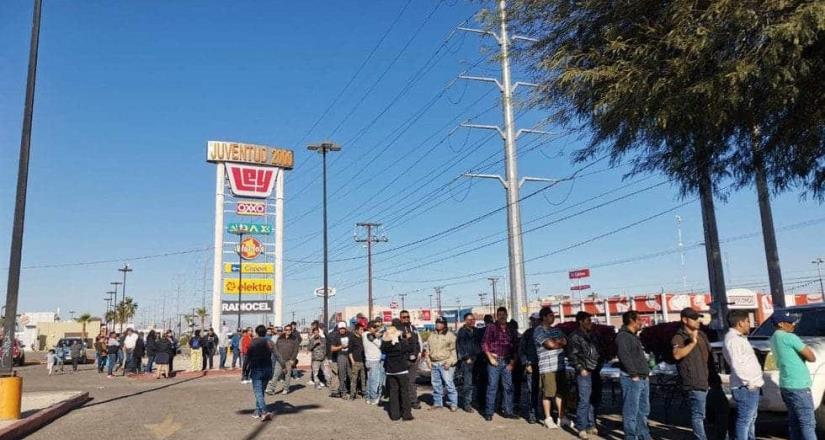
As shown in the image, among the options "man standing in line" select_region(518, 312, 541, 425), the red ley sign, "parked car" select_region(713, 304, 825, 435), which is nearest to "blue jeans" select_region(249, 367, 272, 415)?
"man standing in line" select_region(518, 312, 541, 425)

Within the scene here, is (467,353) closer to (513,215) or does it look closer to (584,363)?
(584,363)

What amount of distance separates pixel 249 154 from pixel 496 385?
34125 mm

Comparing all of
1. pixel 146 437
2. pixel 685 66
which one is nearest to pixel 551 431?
pixel 685 66

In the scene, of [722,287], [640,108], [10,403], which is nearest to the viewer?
[640,108]

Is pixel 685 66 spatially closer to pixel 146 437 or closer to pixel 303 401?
pixel 146 437

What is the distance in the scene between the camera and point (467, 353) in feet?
38.5

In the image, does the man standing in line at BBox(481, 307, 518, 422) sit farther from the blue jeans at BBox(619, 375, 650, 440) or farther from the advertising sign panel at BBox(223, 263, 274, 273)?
the advertising sign panel at BBox(223, 263, 274, 273)

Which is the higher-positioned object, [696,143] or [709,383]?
[696,143]

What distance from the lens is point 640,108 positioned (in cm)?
776

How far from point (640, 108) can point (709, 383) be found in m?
3.51

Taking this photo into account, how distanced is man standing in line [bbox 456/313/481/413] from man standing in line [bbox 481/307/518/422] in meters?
0.59

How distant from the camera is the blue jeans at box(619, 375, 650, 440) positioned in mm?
8164

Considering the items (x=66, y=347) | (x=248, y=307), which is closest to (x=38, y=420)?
(x=66, y=347)

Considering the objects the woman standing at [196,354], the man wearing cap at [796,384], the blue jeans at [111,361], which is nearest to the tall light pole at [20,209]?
the man wearing cap at [796,384]
